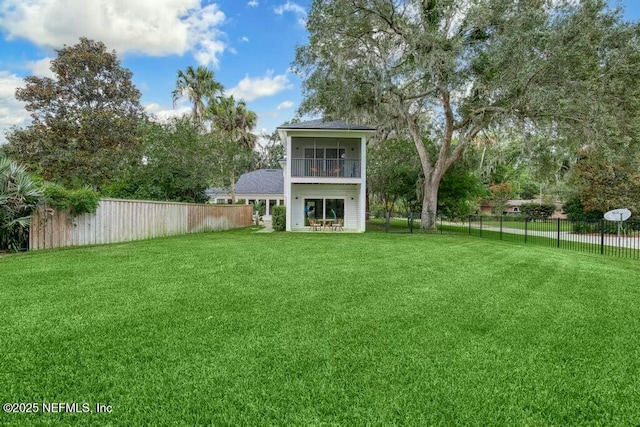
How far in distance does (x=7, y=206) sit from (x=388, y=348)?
10.1m

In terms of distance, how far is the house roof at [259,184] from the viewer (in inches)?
1249

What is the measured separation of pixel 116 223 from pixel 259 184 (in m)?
21.3

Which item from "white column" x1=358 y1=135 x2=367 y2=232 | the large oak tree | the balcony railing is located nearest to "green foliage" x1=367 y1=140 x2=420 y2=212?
the large oak tree

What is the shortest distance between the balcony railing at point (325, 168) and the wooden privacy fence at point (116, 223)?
17.2 ft

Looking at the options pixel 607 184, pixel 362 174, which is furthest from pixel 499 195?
pixel 362 174

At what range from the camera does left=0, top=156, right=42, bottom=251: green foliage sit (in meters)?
8.66

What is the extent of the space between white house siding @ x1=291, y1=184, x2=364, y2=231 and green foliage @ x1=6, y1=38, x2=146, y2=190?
9204 mm

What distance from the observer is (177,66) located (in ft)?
98.1

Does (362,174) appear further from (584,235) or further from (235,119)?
(235,119)

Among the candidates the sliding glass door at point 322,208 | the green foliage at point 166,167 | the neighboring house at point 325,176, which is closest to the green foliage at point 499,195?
the neighboring house at point 325,176

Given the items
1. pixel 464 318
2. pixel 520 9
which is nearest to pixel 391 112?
pixel 520 9

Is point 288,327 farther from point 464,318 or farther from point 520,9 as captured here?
point 520,9

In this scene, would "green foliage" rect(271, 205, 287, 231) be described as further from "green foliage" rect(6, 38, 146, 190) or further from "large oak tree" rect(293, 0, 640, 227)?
"green foliage" rect(6, 38, 146, 190)

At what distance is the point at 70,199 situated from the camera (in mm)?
9812
